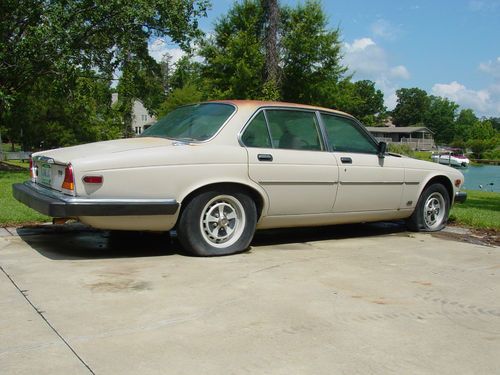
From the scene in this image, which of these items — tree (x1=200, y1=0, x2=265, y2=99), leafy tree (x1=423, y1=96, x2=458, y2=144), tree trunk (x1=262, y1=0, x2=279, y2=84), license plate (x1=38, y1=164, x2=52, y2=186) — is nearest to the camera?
license plate (x1=38, y1=164, x2=52, y2=186)

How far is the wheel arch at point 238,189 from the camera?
5.36 metres

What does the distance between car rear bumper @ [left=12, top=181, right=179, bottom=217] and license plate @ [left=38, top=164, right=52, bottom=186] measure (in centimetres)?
15

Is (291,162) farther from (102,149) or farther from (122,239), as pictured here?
(122,239)

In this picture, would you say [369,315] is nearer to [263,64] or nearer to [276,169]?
[276,169]

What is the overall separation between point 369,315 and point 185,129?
114 inches

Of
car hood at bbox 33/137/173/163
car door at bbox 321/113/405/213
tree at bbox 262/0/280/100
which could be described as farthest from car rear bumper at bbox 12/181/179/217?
tree at bbox 262/0/280/100

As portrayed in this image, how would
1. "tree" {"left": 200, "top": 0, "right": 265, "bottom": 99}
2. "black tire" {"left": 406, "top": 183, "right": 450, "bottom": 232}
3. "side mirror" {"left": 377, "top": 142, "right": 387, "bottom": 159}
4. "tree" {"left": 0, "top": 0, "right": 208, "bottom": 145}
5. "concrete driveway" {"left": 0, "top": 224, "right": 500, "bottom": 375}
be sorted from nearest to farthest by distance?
"concrete driveway" {"left": 0, "top": 224, "right": 500, "bottom": 375}, "side mirror" {"left": 377, "top": 142, "right": 387, "bottom": 159}, "black tire" {"left": 406, "top": 183, "right": 450, "bottom": 232}, "tree" {"left": 0, "top": 0, "right": 208, "bottom": 145}, "tree" {"left": 200, "top": 0, "right": 265, "bottom": 99}

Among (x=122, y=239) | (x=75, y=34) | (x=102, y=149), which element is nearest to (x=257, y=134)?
(x=102, y=149)

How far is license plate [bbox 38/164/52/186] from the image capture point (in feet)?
17.8

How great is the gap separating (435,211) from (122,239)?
4.15 meters

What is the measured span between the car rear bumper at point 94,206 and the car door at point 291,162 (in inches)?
39.3

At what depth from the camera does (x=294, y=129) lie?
6.19m

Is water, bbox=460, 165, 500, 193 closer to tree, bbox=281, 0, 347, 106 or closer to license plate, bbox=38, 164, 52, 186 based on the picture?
tree, bbox=281, 0, 347, 106

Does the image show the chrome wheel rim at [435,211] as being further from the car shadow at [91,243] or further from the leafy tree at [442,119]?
the leafy tree at [442,119]
